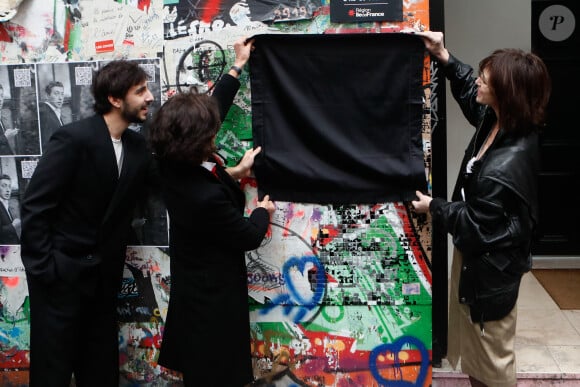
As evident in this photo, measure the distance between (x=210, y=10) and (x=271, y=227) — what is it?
1.23 metres

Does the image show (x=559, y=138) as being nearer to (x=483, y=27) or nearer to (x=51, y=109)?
(x=483, y=27)

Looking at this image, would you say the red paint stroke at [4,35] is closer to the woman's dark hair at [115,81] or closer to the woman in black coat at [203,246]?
the woman's dark hair at [115,81]

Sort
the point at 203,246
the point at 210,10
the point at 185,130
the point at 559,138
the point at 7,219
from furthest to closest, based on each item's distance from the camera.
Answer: the point at 559,138 → the point at 7,219 → the point at 210,10 → the point at 203,246 → the point at 185,130

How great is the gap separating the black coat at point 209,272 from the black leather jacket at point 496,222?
96 cm

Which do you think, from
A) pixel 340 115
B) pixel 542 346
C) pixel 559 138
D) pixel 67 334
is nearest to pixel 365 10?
pixel 340 115

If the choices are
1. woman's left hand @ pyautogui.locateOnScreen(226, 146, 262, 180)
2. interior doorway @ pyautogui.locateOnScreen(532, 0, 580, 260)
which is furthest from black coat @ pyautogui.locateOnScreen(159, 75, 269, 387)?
interior doorway @ pyautogui.locateOnScreen(532, 0, 580, 260)

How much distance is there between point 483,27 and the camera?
205 inches

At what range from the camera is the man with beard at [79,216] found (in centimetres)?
290

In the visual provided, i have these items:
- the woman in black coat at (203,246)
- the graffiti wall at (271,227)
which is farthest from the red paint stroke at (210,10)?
the woman in black coat at (203,246)

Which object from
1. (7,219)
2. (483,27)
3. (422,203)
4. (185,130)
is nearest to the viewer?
(185,130)

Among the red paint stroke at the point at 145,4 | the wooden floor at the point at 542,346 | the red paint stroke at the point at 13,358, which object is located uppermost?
the red paint stroke at the point at 145,4

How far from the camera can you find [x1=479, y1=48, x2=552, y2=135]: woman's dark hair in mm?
2674

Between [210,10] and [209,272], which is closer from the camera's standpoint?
[209,272]

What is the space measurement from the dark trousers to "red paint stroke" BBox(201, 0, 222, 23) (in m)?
1.54
